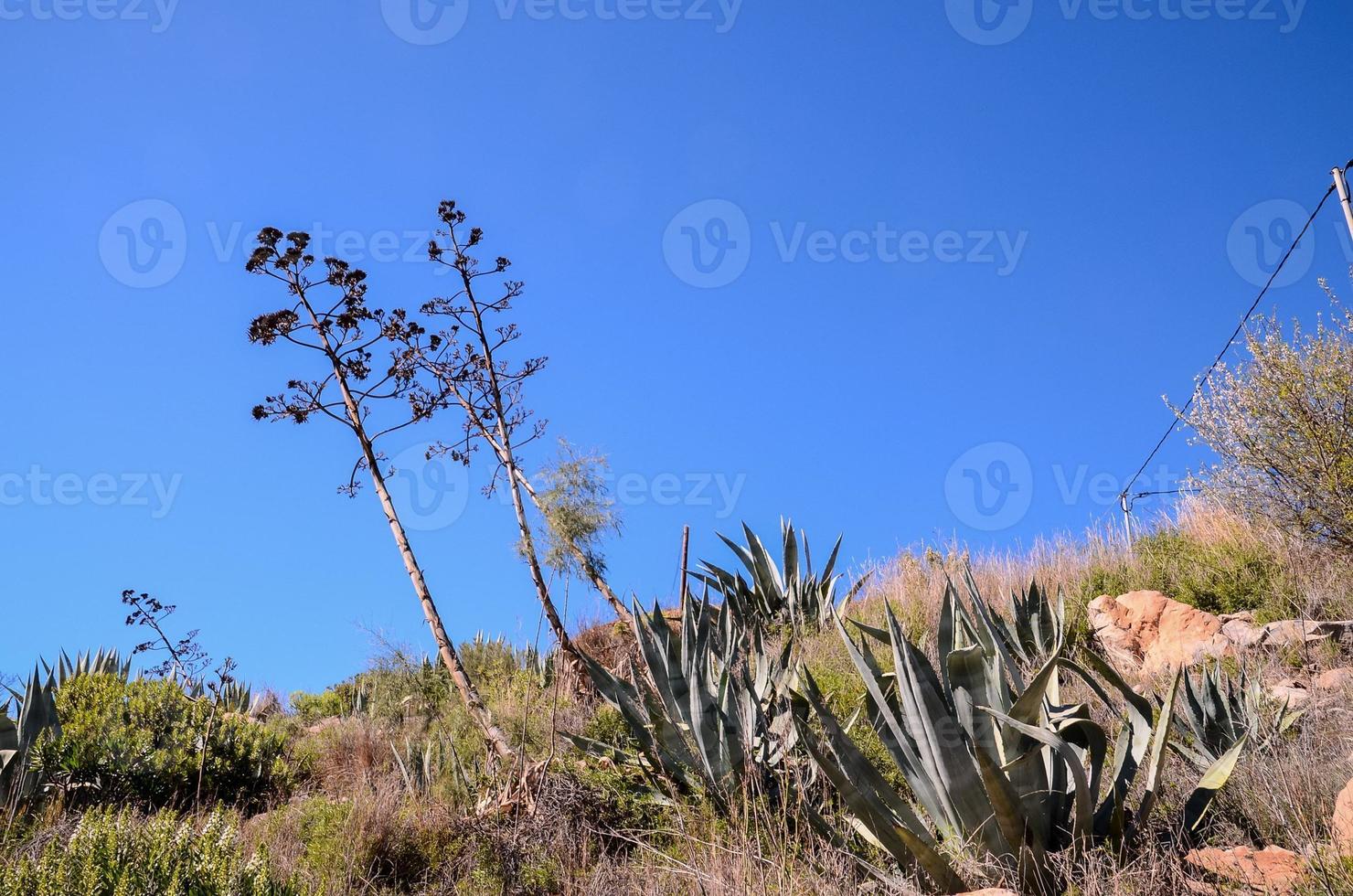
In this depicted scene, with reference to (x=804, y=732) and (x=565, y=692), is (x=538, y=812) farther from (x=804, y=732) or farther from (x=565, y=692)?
(x=565, y=692)

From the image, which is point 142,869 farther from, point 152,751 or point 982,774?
point 152,751

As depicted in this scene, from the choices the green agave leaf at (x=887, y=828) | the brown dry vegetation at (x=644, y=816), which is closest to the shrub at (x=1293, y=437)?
the brown dry vegetation at (x=644, y=816)

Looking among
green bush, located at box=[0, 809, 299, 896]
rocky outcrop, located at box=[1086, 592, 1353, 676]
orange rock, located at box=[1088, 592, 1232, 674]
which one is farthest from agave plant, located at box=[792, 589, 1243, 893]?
orange rock, located at box=[1088, 592, 1232, 674]

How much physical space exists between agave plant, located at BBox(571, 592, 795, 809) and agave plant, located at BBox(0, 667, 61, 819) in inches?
157

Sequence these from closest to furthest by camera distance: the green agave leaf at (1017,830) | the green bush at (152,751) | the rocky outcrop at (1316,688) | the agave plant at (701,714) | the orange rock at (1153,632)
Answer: the green agave leaf at (1017,830) → the agave plant at (701,714) → the rocky outcrop at (1316,688) → the green bush at (152,751) → the orange rock at (1153,632)

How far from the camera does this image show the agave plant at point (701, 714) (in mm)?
4434

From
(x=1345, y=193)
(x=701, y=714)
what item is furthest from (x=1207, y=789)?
(x=1345, y=193)

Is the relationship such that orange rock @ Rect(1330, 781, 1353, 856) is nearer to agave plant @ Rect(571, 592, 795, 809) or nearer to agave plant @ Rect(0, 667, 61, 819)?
agave plant @ Rect(571, 592, 795, 809)

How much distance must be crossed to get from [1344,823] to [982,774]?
1.53 metres

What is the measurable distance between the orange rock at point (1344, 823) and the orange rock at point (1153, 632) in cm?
358

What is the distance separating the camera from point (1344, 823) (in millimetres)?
3291

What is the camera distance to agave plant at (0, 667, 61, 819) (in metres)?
5.86

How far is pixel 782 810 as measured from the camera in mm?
4191

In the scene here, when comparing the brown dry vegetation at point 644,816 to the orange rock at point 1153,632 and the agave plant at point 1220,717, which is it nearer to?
the agave plant at point 1220,717
